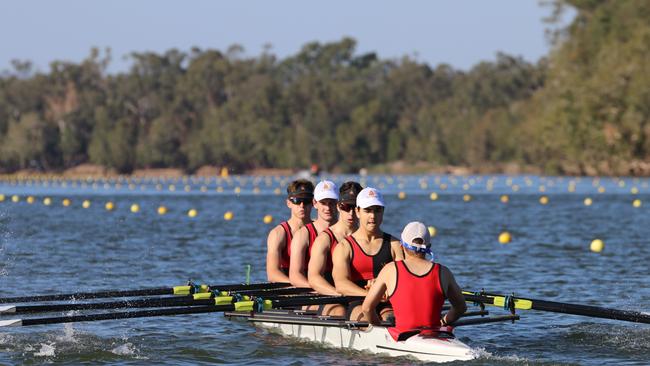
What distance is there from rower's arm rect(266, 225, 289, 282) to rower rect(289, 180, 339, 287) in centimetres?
41

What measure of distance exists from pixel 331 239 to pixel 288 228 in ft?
5.53

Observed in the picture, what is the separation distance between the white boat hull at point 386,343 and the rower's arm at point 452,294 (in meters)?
0.30

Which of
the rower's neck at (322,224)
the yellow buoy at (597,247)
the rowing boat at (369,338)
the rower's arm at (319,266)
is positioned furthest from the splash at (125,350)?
the yellow buoy at (597,247)

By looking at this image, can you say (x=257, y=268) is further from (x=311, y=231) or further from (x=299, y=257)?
(x=311, y=231)

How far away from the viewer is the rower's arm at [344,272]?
13.2 metres

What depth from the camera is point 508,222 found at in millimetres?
39719

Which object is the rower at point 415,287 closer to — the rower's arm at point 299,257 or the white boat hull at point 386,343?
the white boat hull at point 386,343

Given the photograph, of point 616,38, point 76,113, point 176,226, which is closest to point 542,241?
point 176,226

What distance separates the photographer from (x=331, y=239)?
1389 cm

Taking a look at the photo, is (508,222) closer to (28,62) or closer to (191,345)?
(191,345)

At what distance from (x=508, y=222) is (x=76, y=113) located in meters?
113

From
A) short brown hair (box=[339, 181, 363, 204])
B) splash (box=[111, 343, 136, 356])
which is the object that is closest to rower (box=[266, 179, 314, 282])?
short brown hair (box=[339, 181, 363, 204])

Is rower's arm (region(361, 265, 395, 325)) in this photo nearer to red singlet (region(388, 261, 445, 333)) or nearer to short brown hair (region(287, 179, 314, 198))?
red singlet (region(388, 261, 445, 333))

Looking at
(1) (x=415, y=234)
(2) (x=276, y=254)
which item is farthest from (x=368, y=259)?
(2) (x=276, y=254)
